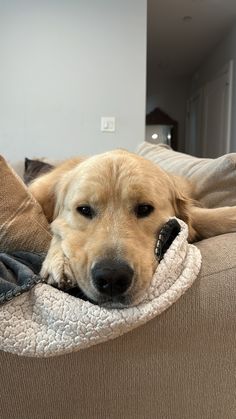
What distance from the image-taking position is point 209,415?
0.91m

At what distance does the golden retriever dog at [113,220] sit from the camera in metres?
0.80

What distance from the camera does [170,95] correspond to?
326 inches

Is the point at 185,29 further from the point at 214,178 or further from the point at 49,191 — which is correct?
the point at 49,191

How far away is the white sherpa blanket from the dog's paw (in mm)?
37

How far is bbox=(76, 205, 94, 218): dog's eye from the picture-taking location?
1012 mm

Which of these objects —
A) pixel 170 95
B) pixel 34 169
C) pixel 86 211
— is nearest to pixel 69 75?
pixel 34 169

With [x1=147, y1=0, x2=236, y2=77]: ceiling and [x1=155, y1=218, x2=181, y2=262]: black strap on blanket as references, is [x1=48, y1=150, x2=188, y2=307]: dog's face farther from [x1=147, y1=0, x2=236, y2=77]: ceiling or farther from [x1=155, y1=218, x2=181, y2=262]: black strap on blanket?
[x1=147, y1=0, x2=236, y2=77]: ceiling

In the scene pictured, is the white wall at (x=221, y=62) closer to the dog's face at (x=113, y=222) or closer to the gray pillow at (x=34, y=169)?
the gray pillow at (x=34, y=169)

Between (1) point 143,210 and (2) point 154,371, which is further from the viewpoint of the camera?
(1) point 143,210

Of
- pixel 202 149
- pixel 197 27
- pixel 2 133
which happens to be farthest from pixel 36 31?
pixel 202 149

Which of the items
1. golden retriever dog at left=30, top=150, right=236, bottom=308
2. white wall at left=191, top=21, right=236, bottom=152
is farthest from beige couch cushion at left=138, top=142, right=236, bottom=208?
white wall at left=191, top=21, right=236, bottom=152

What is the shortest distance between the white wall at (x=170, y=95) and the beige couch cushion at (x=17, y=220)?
747 cm

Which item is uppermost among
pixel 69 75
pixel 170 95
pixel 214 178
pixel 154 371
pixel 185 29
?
pixel 185 29

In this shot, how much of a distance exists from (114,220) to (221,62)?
551 centimetres
